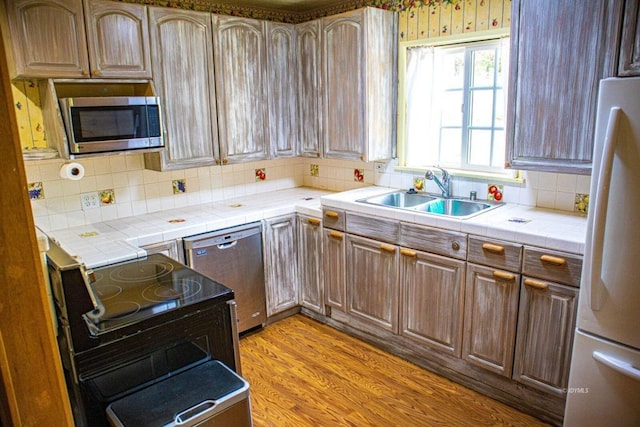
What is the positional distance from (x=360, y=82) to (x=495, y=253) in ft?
5.16

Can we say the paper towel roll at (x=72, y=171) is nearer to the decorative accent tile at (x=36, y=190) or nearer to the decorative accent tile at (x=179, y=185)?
the decorative accent tile at (x=36, y=190)

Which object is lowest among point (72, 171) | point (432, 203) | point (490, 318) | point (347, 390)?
point (347, 390)

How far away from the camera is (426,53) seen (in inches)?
133

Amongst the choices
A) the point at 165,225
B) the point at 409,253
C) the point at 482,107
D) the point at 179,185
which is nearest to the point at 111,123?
the point at 165,225

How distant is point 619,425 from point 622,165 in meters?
1.14

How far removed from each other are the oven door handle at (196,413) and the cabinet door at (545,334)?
5.41 feet

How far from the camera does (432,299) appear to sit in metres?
2.87

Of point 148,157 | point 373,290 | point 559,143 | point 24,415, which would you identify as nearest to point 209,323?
point 24,415

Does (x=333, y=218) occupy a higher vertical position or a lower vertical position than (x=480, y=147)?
lower

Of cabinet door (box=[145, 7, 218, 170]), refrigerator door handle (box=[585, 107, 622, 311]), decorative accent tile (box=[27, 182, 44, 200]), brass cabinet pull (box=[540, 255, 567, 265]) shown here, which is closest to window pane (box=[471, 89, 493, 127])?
brass cabinet pull (box=[540, 255, 567, 265])

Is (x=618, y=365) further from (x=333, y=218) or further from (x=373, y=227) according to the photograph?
(x=333, y=218)

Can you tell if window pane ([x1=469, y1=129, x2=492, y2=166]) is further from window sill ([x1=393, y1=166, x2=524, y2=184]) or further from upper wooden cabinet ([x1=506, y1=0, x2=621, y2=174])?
upper wooden cabinet ([x1=506, y1=0, x2=621, y2=174])

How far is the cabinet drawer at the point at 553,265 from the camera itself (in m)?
2.24

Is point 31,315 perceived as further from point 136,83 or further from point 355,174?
point 355,174
